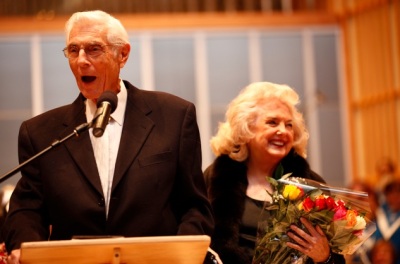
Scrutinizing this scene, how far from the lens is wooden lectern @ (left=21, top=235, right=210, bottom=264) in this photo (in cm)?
272

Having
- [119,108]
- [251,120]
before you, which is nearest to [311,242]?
[251,120]

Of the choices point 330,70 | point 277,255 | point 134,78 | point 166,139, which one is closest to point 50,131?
point 166,139

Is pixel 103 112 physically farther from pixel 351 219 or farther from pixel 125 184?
pixel 351 219

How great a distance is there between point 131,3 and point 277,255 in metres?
9.32

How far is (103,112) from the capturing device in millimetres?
2945

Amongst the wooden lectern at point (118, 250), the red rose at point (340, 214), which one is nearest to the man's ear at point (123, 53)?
the wooden lectern at point (118, 250)

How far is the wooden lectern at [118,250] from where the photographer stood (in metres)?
2.72

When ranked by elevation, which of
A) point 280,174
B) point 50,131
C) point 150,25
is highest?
point 150,25

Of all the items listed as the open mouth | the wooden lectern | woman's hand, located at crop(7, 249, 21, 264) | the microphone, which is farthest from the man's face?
the wooden lectern

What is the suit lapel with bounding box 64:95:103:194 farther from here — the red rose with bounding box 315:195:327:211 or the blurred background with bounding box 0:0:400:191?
the blurred background with bounding box 0:0:400:191

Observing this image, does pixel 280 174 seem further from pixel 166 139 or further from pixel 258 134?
pixel 166 139

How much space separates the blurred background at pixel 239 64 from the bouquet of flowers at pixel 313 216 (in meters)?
7.66

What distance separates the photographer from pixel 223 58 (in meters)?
12.0

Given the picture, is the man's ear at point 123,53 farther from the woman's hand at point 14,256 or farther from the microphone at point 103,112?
the woman's hand at point 14,256
